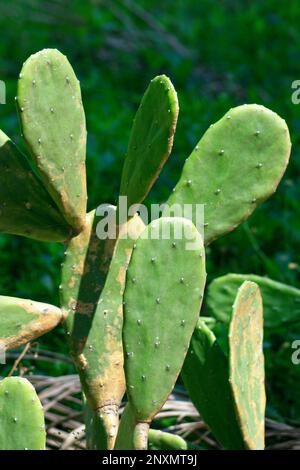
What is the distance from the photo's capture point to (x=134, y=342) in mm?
1482

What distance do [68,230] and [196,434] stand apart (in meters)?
0.73

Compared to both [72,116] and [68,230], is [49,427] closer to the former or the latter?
[68,230]

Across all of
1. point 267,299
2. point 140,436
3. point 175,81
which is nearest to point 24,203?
point 140,436

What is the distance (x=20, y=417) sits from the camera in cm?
141

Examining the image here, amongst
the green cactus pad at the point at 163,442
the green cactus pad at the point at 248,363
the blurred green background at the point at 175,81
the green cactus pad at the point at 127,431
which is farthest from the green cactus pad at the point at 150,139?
the blurred green background at the point at 175,81

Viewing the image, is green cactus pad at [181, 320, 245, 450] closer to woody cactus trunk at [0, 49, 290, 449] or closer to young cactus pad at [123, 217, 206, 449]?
woody cactus trunk at [0, 49, 290, 449]

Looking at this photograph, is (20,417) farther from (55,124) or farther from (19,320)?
(55,124)

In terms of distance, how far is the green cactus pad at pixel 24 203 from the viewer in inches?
64.0

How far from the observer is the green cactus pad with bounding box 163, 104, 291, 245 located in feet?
5.34

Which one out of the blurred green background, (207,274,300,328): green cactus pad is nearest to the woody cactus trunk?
(207,274,300,328): green cactus pad

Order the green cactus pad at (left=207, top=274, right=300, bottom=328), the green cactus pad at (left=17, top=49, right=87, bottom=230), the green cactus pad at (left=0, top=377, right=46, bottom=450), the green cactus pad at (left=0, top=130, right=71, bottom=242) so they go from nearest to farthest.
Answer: the green cactus pad at (left=0, top=377, right=46, bottom=450)
the green cactus pad at (left=17, top=49, right=87, bottom=230)
the green cactus pad at (left=0, top=130, right=71, bottom=242)
the green cactus pad at (left=207, top=274, right=300, bottom=328)

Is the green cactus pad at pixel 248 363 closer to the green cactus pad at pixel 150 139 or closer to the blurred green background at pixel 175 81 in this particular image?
the green cactus pad at pixel 150 139

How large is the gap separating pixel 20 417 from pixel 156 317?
0.81ft

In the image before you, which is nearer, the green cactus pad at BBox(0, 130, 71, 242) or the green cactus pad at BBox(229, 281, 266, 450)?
the green cactus pad at BBox(229, 281, 266, 450)
